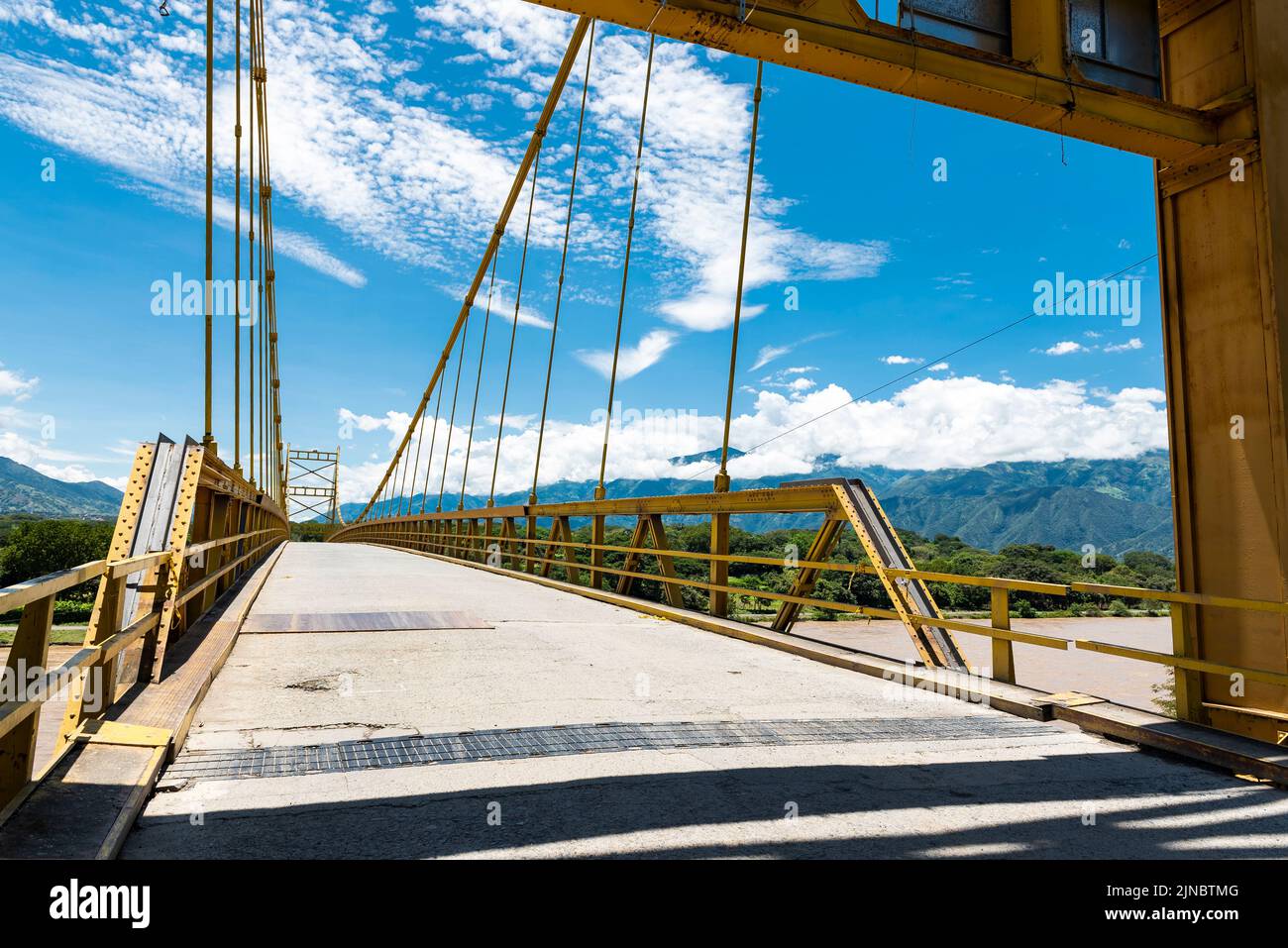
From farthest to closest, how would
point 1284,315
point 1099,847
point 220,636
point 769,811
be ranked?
point 220,636 → point 1284,315 → point 769,811 → point 1099,847

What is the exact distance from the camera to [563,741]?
157 inches

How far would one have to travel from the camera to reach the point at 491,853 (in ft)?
8.56

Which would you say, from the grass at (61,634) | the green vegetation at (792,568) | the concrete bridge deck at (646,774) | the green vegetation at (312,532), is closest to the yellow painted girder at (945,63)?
the green vegetation at (792,568)

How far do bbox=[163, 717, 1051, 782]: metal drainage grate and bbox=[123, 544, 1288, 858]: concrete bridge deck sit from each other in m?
0.02

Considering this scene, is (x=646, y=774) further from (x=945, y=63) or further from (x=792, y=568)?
(x=945, y=63)

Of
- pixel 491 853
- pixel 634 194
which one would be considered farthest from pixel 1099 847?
pixel 634 194

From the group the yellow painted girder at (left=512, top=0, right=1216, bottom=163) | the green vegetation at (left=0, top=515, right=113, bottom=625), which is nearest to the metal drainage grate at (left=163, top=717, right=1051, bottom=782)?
the yellow painted girder at (left=512, top=0, right=1216, bottom=163)

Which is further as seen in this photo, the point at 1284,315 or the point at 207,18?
the point at 207,18

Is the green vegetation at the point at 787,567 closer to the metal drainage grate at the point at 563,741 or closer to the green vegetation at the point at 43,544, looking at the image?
the metal drainage grate at the point at 563,741

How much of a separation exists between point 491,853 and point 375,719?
196cm

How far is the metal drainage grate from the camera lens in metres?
3.53

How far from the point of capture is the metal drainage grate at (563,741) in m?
3.53
